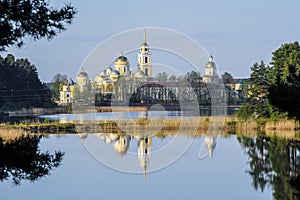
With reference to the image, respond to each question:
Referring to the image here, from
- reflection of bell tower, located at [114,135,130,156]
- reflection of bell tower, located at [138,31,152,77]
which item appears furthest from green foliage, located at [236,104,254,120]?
reflection of bell tower, located at [138,31,152,77]

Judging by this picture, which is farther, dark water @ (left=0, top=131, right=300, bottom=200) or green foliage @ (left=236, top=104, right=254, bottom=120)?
green foliage @ (left=236, top=104, right=254, bottom=120)

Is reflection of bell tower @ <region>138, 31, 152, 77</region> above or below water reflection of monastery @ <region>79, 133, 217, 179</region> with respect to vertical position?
above

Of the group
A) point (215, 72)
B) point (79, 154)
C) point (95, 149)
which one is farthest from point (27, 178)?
point (215, 72)

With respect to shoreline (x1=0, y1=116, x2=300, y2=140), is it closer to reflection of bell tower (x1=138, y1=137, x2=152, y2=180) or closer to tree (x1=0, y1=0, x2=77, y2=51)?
reflection of bell tower (x1=138, y1=137, x2=152, y2=180)

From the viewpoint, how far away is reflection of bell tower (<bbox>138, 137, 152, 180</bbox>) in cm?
2184

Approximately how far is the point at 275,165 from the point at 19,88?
1887 inches

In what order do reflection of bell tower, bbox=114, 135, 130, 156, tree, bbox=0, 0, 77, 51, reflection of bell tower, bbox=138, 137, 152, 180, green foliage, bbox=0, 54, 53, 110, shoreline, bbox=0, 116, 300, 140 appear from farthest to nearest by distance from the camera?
green foliage, bbox=0, 54, 53, 110, shoreline, bbox=0, 116, 300, 140, reflection of bell tower, bbox=114, 135, 130, 156, reflection of bell tower, bbox=138, 137, 152, 180, tree, bbox=0, 0, 77, 51

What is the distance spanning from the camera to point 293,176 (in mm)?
15312

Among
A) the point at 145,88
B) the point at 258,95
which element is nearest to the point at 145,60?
the point at 145,88

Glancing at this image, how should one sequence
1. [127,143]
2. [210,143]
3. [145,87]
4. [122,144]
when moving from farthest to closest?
[145,87] < [127,143] < [122,144] < [210,143]

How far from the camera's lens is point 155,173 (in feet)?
60.0

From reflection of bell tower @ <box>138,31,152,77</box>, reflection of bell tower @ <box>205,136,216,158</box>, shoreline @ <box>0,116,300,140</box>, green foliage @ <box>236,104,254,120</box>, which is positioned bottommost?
reflection of bell tower @ <box>205,136,216,158</box>

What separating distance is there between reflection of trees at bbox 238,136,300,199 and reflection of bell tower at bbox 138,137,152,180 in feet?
10.8

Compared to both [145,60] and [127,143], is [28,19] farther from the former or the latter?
[145,60]
